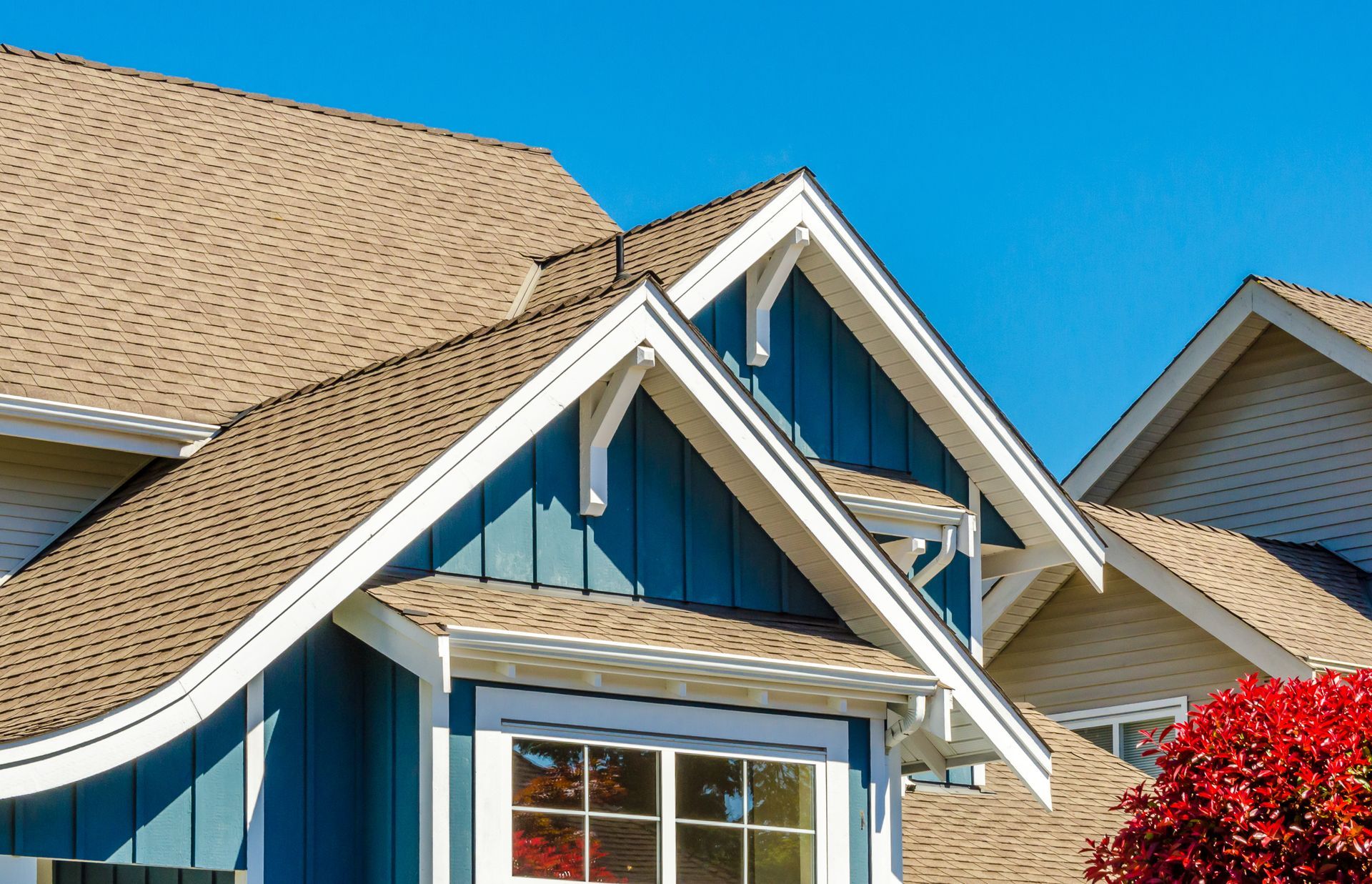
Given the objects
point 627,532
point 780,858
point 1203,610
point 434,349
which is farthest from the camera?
point 1203,610

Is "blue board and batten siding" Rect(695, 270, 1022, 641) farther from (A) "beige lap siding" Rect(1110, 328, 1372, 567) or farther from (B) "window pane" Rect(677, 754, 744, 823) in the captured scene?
(A) "beige lap siding" Rect(1110, 328, 1372, 567)

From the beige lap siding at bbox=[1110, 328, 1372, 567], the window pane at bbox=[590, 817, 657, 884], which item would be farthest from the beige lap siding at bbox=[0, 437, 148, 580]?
the beige lap siding at bbox=[1110, 328, 1372, 567]

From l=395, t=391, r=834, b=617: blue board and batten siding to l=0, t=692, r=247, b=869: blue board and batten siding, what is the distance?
1.41m

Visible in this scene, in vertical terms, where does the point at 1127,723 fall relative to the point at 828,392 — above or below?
below

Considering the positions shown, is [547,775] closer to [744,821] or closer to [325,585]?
[744,821]

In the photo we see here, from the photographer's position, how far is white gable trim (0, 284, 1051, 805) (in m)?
8.85

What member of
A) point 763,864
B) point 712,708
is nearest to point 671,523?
point 712,708

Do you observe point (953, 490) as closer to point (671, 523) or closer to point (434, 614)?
point (671, 523)

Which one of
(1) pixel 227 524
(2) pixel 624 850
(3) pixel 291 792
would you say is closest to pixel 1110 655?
(2) pixel 624 850

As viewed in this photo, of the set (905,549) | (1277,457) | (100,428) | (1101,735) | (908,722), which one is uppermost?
(1277,457)

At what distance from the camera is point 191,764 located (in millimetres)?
9531

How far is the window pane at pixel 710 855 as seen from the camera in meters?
10.5

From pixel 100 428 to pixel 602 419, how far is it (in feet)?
11.4

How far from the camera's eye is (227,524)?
10805 mm
